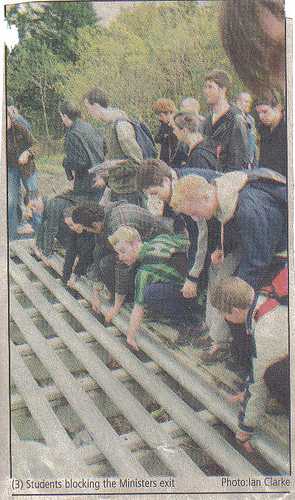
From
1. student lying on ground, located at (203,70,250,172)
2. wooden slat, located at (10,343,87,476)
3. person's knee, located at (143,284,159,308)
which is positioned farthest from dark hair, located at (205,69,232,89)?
wooden slat, located at (10,343,87,476)

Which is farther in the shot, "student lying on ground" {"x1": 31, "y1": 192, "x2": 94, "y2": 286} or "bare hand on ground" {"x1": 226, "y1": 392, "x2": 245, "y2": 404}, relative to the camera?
"student lying on ground" {"x1": 31, "y1": 192, "x2": 94, "y2": 286}

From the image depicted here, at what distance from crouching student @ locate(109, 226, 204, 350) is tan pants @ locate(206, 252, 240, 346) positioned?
0.14 ft

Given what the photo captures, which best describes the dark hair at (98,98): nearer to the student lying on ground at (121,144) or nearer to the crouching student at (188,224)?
the student lying on ground at (121,144)

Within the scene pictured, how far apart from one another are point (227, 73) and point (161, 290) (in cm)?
62

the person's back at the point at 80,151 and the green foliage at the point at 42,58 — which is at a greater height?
the green foliage at the point at 42,58

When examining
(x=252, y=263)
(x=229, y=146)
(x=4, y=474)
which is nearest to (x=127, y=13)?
(x=229, y=146)

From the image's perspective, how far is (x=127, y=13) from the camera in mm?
1494

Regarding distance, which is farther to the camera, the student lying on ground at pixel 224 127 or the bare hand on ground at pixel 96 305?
the bare hand on ground at pixel 96 305

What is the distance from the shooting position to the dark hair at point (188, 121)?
1.48m

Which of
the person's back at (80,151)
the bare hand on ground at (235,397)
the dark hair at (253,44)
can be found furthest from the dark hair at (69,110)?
the bare hand on ground at (235,397)

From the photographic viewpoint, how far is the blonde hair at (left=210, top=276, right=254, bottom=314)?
55.9 inches

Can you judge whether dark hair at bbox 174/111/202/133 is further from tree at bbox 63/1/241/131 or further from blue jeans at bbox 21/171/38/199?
blue jeans at bbox 21/171/38/199

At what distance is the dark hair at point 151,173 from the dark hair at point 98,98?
7.9 inches

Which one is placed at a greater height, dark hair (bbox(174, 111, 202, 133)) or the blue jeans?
dark hair (bbox(174, 111, 202, 133))
